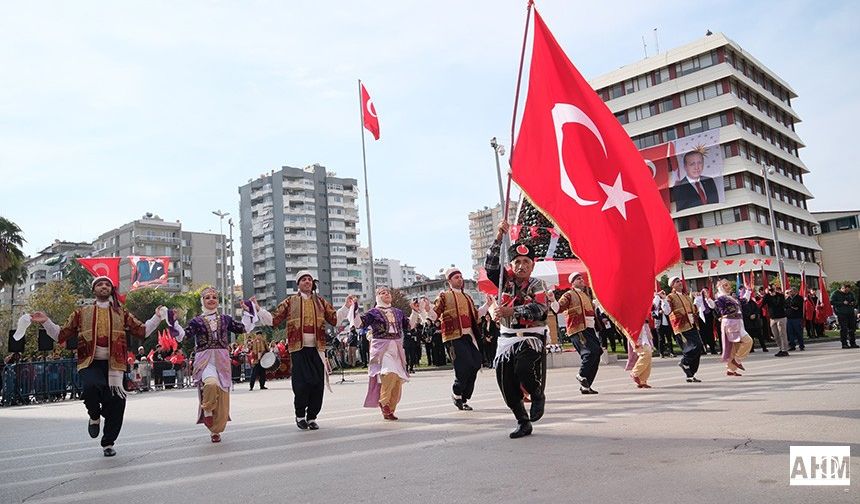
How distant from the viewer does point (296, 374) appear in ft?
32.3

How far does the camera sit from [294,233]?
112 metres

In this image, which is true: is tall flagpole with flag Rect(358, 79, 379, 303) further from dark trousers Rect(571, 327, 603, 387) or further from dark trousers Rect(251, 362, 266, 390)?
dark trousers Rect(571, 327, 603, 387)

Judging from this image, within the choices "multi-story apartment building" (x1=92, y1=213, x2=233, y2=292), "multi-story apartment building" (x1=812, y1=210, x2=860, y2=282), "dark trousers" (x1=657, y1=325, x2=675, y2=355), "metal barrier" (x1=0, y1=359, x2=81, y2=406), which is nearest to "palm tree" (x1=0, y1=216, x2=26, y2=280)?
"metal barrier" (x1=0, y1=359, x2=81, y2=406)

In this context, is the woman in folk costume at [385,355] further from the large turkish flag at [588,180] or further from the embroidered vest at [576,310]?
the large turkish flag at [588,180]

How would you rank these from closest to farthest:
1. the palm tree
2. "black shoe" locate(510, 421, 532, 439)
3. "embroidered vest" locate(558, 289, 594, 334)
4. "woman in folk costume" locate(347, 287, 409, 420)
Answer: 1. "black shoe" locate(510, 421, 532, 439)
2. "woman in folk costume" locate(347, 287, 409, 420)
3. "embroidered vest" locate(558, 289, 594, 334)
4. the palm tree

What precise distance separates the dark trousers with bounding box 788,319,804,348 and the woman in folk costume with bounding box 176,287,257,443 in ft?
60.3

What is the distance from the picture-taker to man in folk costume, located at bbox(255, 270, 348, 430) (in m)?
9.74

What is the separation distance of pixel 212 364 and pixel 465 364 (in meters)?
3.56

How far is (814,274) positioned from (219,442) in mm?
73495

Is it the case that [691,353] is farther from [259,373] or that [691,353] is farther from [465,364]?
[259,373]

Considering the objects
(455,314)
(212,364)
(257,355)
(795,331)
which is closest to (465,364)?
(455,314)

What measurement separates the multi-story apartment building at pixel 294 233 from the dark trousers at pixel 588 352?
3850 inches

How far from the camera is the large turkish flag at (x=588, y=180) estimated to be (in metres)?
8.98

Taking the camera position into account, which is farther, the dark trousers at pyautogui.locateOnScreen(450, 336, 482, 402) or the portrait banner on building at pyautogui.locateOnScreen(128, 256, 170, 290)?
the portrait banner on building at pyautogui.locateOnScreen(128, 256, 170, 290)
